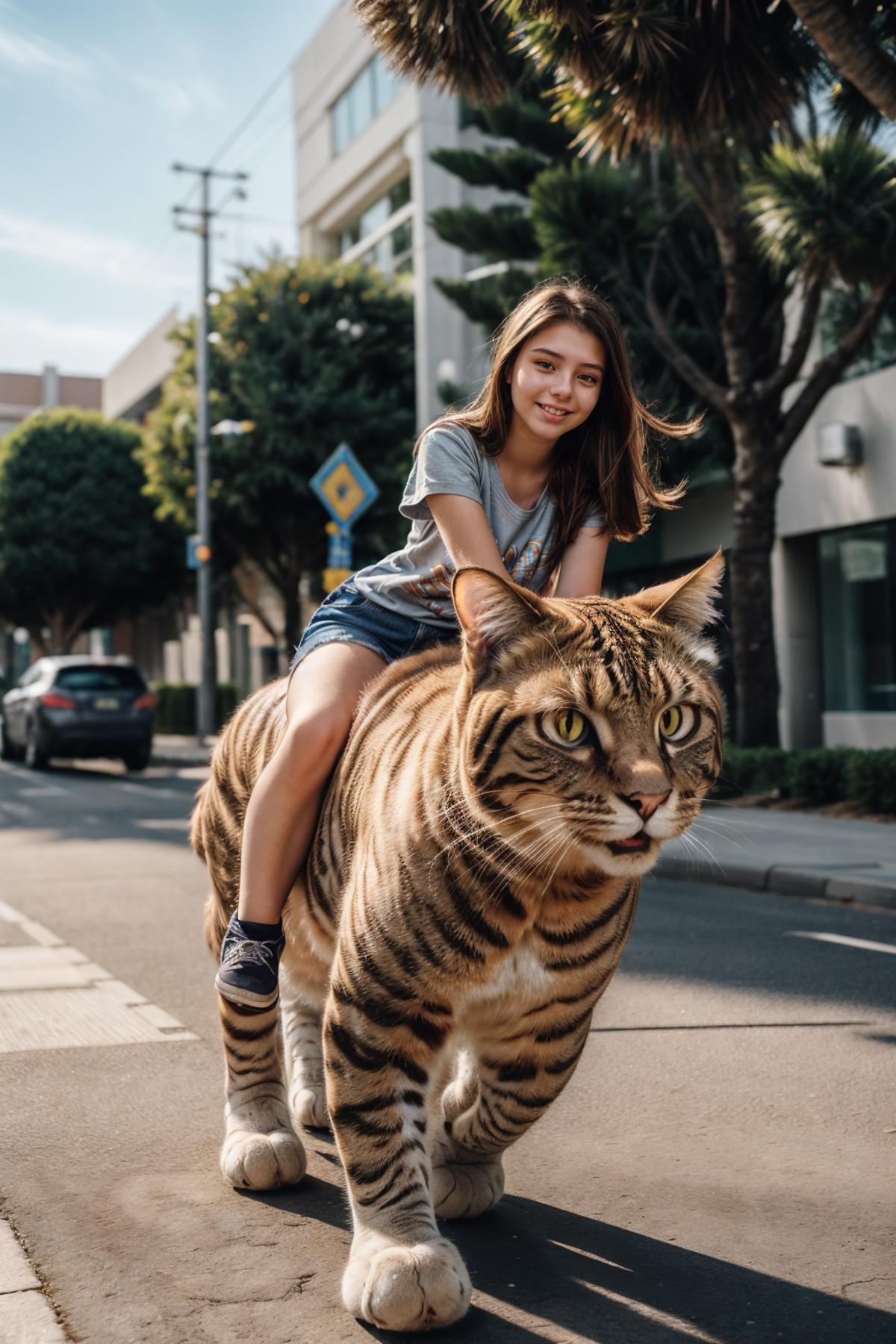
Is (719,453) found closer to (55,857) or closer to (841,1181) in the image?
(55,857)

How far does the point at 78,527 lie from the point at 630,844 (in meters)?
39.7

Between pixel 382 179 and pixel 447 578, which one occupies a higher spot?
pixel 382 179

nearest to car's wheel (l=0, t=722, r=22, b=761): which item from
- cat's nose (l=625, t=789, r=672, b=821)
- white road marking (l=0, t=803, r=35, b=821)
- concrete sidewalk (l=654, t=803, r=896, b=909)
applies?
white road marking (l=0, t=803, r=35, b=821)

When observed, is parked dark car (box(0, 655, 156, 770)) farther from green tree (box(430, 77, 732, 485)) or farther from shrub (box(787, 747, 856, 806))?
shrub (box(787, 747, 856, 806))

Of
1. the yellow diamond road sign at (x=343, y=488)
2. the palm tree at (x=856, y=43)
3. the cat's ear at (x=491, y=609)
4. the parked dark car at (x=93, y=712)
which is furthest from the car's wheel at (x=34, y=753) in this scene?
the cat's ear at (x=491, y=609)

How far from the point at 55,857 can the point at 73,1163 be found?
7.46m

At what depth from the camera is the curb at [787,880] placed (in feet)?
27.8

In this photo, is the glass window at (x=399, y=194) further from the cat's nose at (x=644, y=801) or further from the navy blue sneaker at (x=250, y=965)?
the cat's nose at (x=644, y=801)

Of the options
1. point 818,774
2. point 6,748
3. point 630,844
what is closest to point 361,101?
point 6,748

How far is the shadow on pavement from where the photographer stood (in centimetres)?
257

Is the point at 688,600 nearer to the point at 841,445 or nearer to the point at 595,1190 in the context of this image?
the point at 595,1190

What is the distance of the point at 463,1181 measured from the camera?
314cm

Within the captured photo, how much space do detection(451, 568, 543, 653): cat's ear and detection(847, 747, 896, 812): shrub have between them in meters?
10.4

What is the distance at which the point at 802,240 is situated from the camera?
41.4 ft
